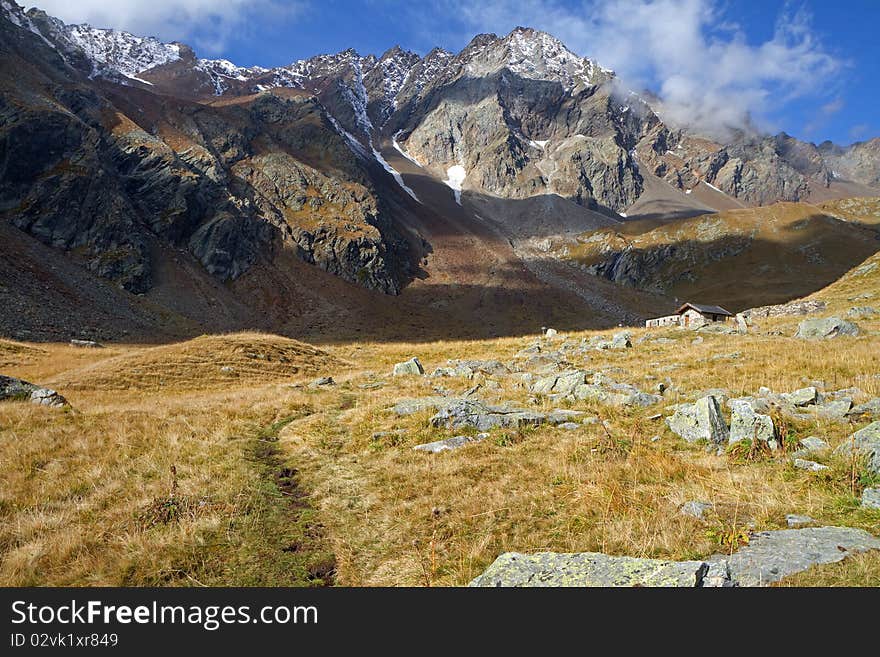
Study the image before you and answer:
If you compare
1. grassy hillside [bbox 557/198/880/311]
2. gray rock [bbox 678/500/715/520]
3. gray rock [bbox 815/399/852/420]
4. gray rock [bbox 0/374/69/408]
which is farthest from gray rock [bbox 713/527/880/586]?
grassy hillside [bbox 557/198/880/311]

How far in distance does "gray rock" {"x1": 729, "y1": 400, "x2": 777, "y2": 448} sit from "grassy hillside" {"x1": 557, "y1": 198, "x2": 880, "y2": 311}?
4636 inches

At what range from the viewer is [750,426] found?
9117 mm

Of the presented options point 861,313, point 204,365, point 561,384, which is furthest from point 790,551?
point 861,313

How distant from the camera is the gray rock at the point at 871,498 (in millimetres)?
5973

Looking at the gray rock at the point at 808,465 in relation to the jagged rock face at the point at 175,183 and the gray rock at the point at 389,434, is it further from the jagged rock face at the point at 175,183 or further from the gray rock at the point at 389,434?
the jagged rock face at the point at 175,183

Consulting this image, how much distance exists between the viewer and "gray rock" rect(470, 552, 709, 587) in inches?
169

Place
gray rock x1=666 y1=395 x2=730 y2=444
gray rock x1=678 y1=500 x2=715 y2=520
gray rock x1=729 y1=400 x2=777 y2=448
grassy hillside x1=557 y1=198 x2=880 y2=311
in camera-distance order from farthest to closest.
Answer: grassy hillside x1=557 y1=198 x2=880 y2=311 → gray rock x1=666 y1=395 x2=730 y2=444 → gray rock x1=729 y1=400 x2=777 y2=448 → gray rock x1=678 y1=500 x2=715 y2=520

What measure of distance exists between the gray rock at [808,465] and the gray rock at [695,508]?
2.36 metres

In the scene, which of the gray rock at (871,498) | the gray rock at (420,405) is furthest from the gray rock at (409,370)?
the gray rock at (871,498)

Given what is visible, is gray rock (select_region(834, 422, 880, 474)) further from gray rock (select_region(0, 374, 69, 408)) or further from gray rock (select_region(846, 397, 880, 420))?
gray rock (select_region(0, 374, 69, 408))

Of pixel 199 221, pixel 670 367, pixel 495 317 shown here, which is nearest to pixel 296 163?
pixel 199 221

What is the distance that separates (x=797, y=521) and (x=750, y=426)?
368 centimetres

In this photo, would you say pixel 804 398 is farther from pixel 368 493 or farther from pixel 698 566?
pixel 368 493

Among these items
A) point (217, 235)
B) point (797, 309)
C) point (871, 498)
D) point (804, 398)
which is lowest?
point (871, 498)
